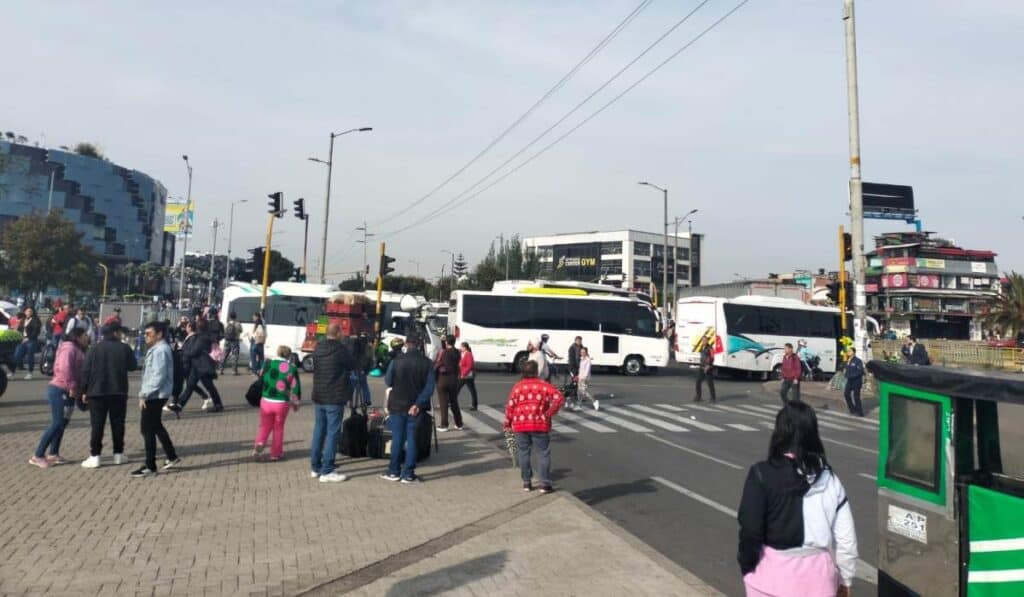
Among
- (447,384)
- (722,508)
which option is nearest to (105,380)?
(447,384)

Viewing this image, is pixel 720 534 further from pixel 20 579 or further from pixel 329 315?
pixel 329 315

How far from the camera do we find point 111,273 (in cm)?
9806

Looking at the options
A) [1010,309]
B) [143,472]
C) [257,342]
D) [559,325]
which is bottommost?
[143,472]

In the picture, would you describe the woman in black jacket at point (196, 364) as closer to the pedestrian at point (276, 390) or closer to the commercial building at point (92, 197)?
the pedestrian at point (276, 390)

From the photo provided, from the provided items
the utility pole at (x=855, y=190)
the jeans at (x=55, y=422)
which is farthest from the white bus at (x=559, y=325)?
the jeans at (x=55, y=422)

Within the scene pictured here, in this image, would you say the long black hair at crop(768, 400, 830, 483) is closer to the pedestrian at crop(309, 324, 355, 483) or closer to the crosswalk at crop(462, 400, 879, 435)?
the pedestrian at crop(309, 324, 355, 483)

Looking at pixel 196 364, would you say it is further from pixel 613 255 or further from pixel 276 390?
pixel 613 255

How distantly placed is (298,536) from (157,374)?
132 inches

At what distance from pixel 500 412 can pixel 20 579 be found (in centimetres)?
1271

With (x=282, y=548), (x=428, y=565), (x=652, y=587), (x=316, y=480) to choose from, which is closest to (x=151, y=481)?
(x=316, y=480)

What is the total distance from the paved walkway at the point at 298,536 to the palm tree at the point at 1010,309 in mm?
37541

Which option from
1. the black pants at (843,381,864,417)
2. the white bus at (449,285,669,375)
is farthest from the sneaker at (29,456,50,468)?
the white bus at (449,285,669,375)

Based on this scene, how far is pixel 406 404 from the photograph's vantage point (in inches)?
360

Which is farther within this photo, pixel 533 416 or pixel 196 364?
pixel 196 364
